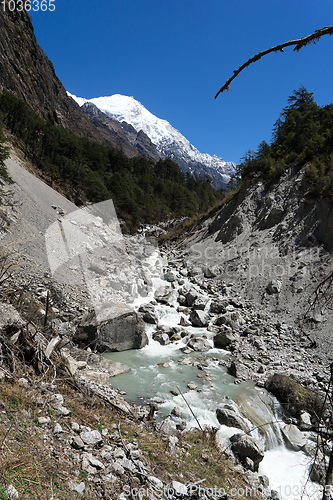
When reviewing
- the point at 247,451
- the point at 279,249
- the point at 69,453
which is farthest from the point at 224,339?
the point at 69,453

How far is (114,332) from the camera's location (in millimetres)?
9688

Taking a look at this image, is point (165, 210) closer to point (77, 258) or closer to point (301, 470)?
point (77, 258)

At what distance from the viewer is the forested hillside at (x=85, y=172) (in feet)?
92.7

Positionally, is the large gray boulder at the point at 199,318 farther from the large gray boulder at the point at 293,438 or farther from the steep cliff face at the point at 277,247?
the large gray boulder at the point at 293,438

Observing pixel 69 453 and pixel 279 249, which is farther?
pixel 279 249

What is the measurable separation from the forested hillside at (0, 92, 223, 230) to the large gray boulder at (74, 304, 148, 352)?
20711 millimetres

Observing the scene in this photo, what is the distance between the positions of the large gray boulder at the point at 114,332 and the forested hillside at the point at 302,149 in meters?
11.4

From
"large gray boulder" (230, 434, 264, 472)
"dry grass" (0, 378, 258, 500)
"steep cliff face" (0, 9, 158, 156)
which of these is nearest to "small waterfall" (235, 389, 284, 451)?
"large gray boulder" (230, 434, 264, 472)

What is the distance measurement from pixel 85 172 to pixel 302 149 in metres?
23.4

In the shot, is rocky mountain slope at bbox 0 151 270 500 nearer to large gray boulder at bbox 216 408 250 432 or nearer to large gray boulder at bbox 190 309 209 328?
large gray boulder at bbox 216 408 250 432

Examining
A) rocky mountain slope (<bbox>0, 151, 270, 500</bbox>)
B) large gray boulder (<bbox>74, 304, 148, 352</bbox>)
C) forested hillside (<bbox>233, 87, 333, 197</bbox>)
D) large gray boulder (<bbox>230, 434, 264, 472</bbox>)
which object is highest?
forested hillside (<bbox>233, 87, 333, 197</bbox>)

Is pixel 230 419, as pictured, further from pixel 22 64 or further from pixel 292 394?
pixel 22 64

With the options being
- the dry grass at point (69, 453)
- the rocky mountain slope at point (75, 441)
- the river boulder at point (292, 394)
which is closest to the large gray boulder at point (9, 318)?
the rocky mountain slope at point (75, 441)

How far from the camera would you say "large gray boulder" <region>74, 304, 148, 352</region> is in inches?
369
